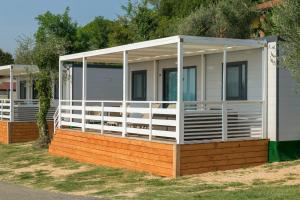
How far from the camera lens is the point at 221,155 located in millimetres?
12805

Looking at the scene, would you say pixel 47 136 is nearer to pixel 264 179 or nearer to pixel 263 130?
pixel 263 130

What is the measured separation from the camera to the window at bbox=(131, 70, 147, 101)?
20.2m

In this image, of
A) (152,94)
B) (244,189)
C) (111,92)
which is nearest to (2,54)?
(111,92)

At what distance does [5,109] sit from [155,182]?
536 inches

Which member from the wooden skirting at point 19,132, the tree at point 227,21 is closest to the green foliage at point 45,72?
the wooden skirting at point 19,132

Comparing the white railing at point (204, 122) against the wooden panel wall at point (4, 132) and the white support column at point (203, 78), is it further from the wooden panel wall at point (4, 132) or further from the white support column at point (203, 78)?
the wooden panel wall at point (4, 132)

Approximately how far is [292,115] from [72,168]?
6116 millimetres

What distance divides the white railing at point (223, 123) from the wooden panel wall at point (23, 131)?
462 inches

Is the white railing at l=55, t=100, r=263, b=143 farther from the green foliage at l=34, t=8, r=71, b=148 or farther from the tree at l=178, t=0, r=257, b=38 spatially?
the tree at l=178, t=0, r=257, b=38

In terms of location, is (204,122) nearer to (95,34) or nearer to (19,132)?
(19,132)

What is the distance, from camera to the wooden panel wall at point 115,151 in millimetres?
12734

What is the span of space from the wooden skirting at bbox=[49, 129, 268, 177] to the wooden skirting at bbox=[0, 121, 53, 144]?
849 centimetres

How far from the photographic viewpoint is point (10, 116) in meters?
23.3

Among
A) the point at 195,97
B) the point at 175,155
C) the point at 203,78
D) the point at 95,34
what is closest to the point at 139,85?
the point at 195,97
